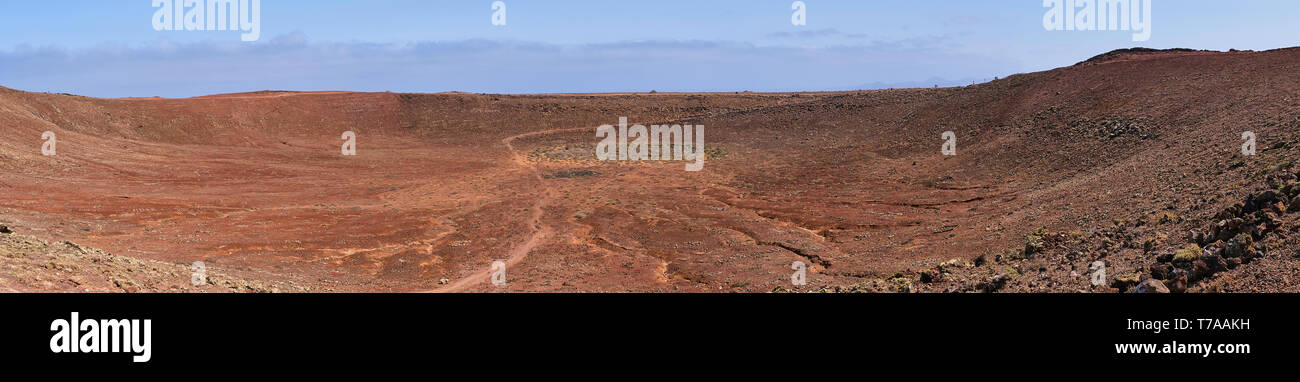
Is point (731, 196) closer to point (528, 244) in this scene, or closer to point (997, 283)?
point (528, 244)

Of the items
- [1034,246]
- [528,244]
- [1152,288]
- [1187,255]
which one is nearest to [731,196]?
[528,244]

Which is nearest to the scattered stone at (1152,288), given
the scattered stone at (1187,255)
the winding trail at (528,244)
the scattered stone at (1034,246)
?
the scattered stone at (1187,255)

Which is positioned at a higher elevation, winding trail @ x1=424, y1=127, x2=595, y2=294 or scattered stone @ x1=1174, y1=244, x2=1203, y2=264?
scattered stone @ x1=1174, y1=244, x2=1203, y2=264

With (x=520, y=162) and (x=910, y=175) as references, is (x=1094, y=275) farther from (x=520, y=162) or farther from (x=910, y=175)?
(x=520, y=162)

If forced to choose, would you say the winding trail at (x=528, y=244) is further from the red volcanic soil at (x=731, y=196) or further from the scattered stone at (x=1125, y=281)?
the scattered stone at (x=1125, y=281)

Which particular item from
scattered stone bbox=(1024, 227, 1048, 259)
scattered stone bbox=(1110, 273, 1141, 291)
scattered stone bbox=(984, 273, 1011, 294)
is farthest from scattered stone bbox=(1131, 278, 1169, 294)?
scattered stone bbox=(1024, 227, 1048, 259)

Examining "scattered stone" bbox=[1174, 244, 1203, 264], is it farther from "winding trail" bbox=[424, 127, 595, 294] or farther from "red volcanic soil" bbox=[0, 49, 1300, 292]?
"winding trail" bbox=[424, 127, 595, 294]
